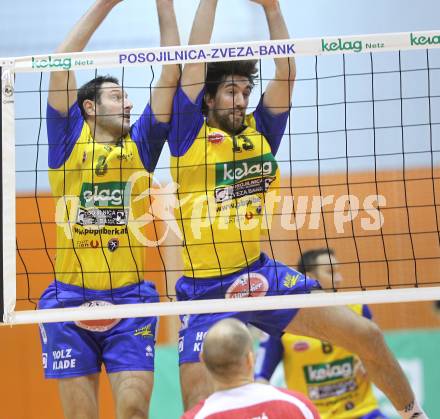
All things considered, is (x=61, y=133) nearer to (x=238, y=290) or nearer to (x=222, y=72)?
(x=222, y=72)

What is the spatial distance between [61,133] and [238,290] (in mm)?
1285

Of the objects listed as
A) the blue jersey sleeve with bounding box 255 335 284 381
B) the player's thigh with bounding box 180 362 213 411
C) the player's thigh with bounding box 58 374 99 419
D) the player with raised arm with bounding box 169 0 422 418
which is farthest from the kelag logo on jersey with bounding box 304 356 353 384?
the player's thigh with bounding box 58 374 99 419

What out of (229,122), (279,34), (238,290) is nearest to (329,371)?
(238,290)

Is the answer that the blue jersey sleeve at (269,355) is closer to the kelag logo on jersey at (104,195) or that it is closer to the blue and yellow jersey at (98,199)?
the blue and yellow jersey at (98,199)

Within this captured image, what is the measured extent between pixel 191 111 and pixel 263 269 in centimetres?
94

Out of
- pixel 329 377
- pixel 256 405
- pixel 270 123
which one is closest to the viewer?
pixel 256 405

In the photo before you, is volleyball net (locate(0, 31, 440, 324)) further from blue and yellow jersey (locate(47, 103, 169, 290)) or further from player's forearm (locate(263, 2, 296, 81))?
player's forearm (locate(263, 2, 296, 81))

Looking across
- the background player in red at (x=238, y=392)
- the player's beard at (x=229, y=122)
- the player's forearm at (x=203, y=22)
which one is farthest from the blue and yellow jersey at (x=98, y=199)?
the background player in red at (x=238, y=392)

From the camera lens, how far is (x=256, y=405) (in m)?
3.45

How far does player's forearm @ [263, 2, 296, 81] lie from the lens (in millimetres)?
5215

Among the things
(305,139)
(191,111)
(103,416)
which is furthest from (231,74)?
(103,416)

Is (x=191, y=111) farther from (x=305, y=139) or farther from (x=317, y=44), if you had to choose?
(x=305, y=139)

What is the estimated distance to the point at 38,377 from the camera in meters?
7.70

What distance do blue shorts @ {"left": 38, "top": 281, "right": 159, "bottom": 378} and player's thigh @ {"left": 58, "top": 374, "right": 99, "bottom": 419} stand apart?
0.04 metres
